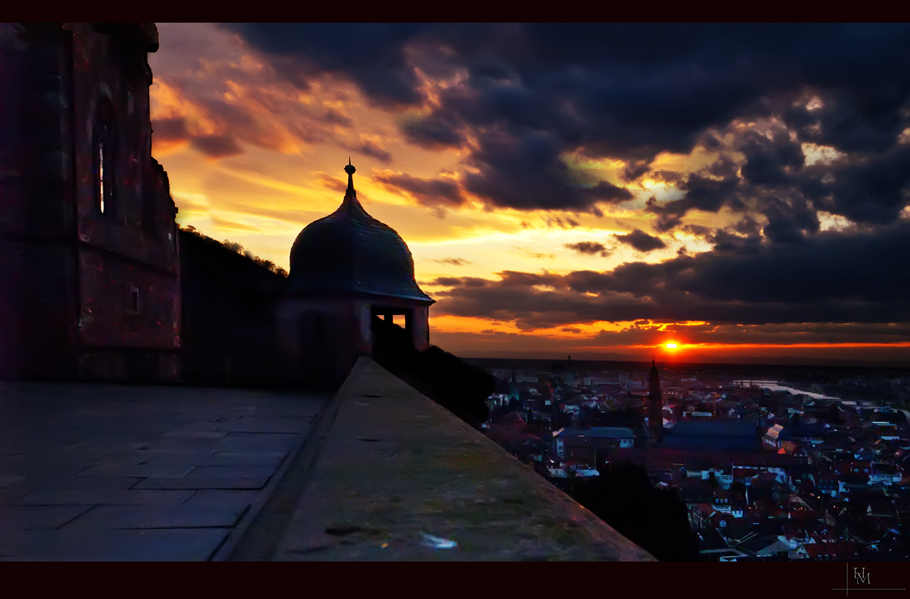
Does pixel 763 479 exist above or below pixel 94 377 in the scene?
below

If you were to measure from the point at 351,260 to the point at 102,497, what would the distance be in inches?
432

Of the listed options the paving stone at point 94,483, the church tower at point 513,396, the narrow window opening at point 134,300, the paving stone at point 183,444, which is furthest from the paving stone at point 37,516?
the church tower at point 513,396

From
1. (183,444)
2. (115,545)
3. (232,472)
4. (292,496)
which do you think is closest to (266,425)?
(183,444)

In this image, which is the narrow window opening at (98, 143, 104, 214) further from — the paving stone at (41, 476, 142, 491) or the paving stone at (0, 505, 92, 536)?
the paving stone at (0, 505, 92, 536)

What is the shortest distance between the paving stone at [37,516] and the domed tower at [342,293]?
991cm

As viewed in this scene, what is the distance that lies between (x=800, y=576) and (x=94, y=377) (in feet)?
28.3

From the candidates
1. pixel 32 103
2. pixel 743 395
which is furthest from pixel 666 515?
pixel 743 395

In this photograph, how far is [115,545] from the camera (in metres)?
1.54

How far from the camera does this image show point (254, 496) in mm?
2020

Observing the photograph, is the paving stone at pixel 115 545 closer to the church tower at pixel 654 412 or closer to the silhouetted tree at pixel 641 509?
the silhouetted tree at pixel 641 509

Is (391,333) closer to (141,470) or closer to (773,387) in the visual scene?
(141,470)

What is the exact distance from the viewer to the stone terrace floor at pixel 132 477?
158 cm

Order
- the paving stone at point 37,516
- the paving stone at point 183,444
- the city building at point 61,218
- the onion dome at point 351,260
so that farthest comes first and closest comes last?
the onion dome at point 351,260
the city building at point 61,218
the paving stone at point 183,444
the paving stone at point 37,516

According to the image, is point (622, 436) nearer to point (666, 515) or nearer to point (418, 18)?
point (666, 515)
